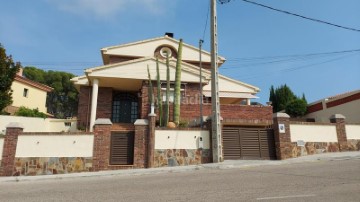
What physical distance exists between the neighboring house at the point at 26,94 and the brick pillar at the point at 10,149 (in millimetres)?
19026

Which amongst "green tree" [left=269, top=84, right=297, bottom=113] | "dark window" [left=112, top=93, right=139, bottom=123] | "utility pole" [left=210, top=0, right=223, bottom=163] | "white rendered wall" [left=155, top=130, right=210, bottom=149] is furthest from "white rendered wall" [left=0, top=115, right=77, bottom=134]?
"green tree" [left=269, top=84, right=297, bottom=113]

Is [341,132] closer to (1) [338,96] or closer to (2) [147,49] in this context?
(1) [338,96]

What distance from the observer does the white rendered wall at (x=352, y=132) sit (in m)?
18.3

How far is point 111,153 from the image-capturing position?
1518cm

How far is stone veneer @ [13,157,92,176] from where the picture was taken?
14.5 meters

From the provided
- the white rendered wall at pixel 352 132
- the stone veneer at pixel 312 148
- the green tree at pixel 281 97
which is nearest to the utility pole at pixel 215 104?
the stone veneer at pixel 312 148

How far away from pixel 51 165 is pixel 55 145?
981 millimetres

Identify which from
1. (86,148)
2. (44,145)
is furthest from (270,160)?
(44,145)

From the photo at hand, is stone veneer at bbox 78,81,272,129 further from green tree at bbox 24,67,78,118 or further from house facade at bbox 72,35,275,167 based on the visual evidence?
green tree at bbox 24,67,78,118

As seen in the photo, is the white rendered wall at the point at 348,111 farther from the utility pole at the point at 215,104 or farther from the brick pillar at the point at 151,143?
the brick pillar at the point at 151,143

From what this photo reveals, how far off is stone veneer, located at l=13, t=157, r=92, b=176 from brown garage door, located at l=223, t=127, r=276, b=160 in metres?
7.30

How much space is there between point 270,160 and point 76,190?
10.5 metres

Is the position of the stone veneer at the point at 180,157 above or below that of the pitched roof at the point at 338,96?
below

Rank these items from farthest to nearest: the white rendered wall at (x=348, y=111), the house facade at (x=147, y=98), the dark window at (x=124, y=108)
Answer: the dark window at (x=124, y=108)
the white rendered wall at (x=348, y=111)
the house facade at (x=147, y=98)
